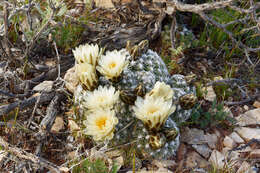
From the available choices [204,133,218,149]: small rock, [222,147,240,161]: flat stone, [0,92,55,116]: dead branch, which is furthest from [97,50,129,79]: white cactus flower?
[222,147,240,161]: flat stone

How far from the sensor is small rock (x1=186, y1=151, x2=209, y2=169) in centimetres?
230

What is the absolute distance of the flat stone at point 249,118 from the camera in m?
2.69

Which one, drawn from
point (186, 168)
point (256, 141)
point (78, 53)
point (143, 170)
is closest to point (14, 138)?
point (78, 53)

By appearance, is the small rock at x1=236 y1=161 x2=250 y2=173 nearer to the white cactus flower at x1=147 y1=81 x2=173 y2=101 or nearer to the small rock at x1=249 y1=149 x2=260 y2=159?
Answer: the small rock at x1=249 y1=149 x2=260 y2=159

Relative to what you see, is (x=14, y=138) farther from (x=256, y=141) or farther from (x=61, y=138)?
(x=256, y=141)

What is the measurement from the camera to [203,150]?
2424 millimetres

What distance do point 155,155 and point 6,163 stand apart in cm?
116

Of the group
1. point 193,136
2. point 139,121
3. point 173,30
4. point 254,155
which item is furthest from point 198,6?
point 254,155

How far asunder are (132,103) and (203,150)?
2.68 ft

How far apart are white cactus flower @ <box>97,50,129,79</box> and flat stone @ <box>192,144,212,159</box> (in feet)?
3.21

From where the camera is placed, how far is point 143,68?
241 cm

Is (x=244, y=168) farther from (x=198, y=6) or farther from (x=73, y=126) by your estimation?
(x=198, y=6)

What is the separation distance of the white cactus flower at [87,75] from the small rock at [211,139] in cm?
116

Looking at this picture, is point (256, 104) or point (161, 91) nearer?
point (161, 91)
